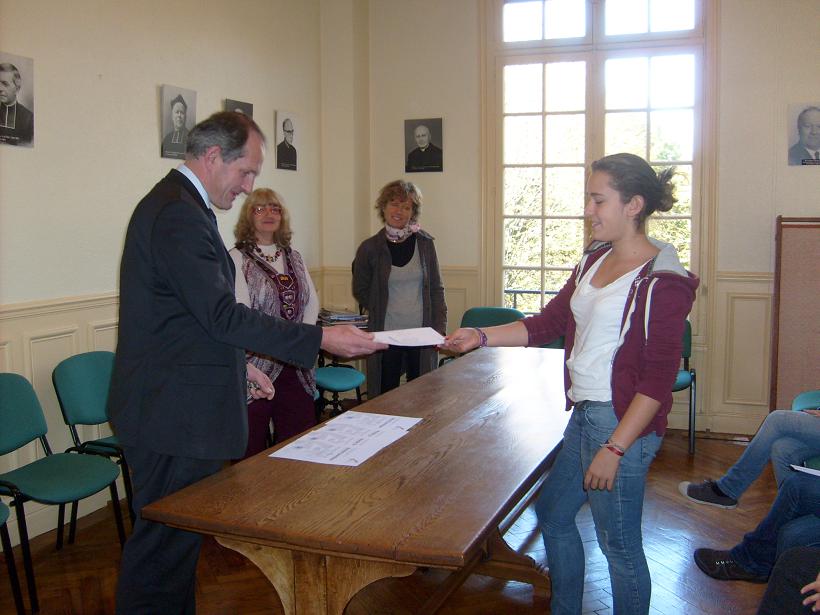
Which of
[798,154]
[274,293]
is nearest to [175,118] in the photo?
[274,293]

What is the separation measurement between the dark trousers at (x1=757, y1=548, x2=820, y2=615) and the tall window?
3.85 m

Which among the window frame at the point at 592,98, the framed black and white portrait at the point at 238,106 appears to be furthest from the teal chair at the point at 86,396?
the window frame at the point at 592,98

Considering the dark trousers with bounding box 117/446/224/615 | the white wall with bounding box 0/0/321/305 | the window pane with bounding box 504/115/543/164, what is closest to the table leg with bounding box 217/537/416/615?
the dark trousers with bounding box 117/446/224/615

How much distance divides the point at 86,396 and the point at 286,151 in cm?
267

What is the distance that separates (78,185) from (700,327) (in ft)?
14.2

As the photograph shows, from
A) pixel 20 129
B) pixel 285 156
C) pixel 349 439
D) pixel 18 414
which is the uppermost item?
pixel 285 156

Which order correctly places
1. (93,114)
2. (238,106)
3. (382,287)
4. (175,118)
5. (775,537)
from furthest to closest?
(238,106)
(382,287)
(175,118)
(93,114)
(775,537)

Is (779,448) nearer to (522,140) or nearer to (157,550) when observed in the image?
(157,550)

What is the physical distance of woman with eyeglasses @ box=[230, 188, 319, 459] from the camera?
3.80 meters

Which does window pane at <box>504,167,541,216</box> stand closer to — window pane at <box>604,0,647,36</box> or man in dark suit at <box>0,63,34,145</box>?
window pane at <box>604,0,647,36</box>

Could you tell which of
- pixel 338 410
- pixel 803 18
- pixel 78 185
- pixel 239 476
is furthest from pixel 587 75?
pixel 239 476

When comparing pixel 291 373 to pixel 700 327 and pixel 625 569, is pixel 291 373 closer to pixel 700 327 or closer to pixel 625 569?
pixel 625 569

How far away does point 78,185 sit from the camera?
385 cm

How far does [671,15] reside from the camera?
18.6ft
